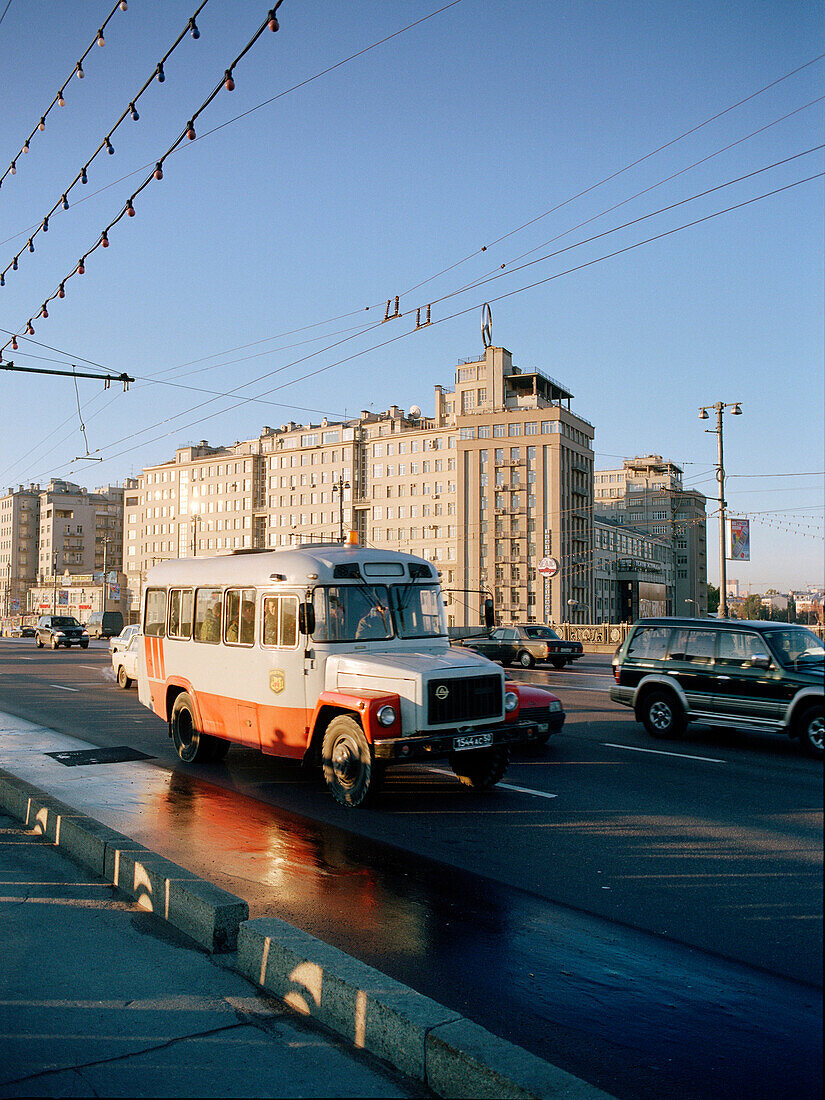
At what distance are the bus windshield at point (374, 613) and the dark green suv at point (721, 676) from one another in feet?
15.1

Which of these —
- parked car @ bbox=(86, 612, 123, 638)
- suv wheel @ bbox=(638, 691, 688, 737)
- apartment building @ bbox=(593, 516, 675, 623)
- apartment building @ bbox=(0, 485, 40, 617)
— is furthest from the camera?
apartment building @ bbox=(0, 485, 40, 617)

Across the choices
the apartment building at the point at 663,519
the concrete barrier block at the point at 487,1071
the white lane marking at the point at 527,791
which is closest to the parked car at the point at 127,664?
the white lane marking at the point at 527,791

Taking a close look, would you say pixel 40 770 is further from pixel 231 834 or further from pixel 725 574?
pixel 725 574

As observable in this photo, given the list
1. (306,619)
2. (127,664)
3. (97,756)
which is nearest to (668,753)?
(306,619)

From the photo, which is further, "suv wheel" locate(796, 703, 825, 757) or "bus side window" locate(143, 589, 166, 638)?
"bus side window" locate(143, 589, 166, 638)

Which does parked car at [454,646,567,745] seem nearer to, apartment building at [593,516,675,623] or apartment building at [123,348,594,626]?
apartment building at [123,348,594,626]

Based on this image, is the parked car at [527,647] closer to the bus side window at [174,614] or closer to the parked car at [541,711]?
the parked car at [541,711]

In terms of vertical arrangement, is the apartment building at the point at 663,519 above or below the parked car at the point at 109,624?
above

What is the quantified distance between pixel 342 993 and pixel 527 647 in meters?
31.9

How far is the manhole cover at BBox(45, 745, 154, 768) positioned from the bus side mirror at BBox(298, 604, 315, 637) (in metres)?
4.45

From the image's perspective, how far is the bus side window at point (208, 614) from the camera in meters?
11.8

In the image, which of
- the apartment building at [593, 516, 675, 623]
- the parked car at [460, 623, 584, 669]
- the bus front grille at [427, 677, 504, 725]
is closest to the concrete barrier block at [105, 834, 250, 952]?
the bus front grille at [427, 677, 504, 725]

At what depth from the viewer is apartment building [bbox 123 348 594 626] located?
343 feet

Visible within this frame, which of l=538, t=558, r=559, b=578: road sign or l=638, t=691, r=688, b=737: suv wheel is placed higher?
l=538, t=558, r=559, b=578: road sign
